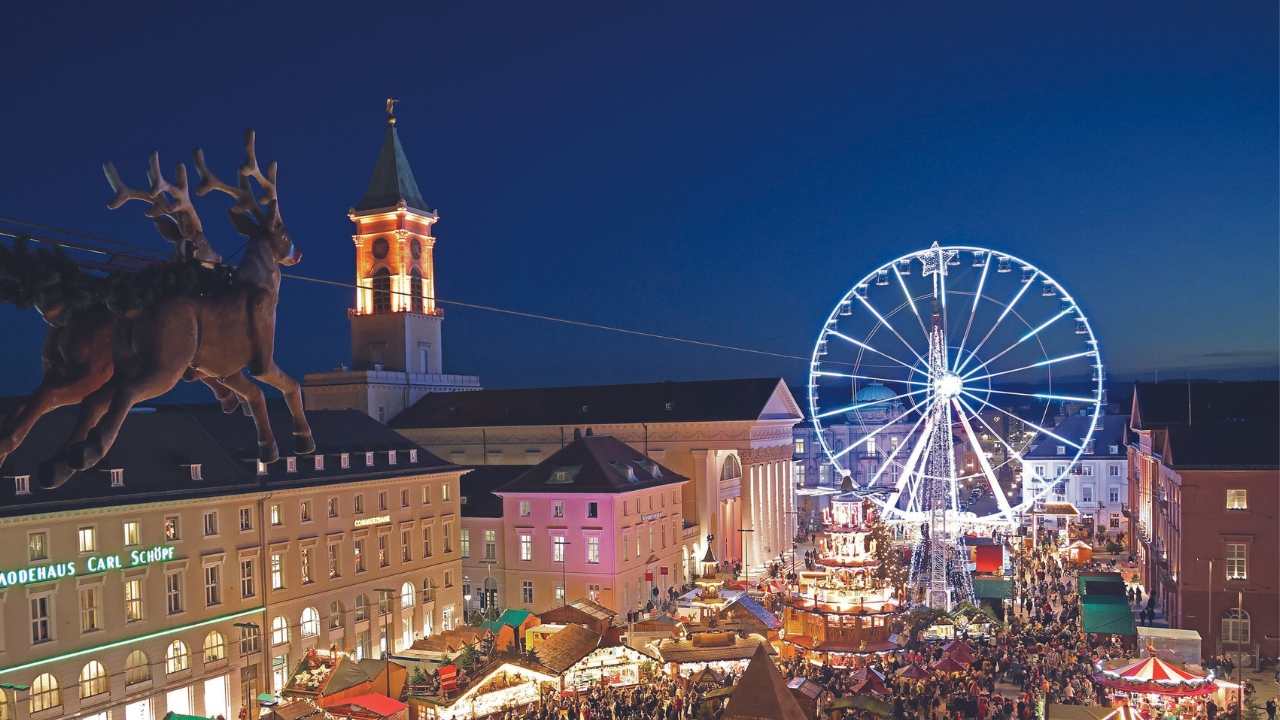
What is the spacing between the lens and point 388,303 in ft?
269

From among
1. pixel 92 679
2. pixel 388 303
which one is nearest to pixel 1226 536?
pixel 92 679

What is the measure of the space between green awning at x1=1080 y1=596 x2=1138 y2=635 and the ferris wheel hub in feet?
39.3

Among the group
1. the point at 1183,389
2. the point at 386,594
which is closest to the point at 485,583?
the point at 386,594

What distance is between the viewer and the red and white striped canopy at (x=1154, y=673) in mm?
29969

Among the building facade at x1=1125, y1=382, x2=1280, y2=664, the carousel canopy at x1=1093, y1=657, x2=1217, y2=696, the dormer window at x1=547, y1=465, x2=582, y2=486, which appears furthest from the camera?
the dormer window at x1=547, y1=465, x2=582, y2=486

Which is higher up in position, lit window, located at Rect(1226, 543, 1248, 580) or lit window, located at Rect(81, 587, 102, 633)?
lit window, located at Rect(81, 587, 102, 633)

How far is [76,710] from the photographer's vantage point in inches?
1319

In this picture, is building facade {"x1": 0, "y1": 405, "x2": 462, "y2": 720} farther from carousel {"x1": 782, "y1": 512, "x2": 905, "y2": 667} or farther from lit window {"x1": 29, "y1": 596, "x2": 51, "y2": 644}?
carousel {"x1": 782, "y1": 512, "x2": 905, "y2": 667}

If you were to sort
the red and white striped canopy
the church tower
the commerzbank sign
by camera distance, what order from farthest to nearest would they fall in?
the church tower
the commerzbank sign
the red and white striped canopy

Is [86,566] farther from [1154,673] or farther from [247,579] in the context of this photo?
[1154,673]

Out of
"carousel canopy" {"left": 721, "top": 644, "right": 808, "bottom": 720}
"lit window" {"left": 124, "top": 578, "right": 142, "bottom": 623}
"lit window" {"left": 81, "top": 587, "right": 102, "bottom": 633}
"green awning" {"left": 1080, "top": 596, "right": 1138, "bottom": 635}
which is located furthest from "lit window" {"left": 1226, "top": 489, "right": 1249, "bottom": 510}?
"lit window" {"left": 81, "top": 587, "right": 102, "bottom": 633}

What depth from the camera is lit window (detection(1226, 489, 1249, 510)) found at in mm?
43719

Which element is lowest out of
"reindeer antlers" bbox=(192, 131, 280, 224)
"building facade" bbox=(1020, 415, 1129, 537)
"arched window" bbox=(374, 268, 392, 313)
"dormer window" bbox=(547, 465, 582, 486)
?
"building facade" bbox=(1020, 415, 1129, 537)

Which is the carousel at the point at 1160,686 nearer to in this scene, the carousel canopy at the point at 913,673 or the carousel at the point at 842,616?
the carousel canopy at the point at 913,673
